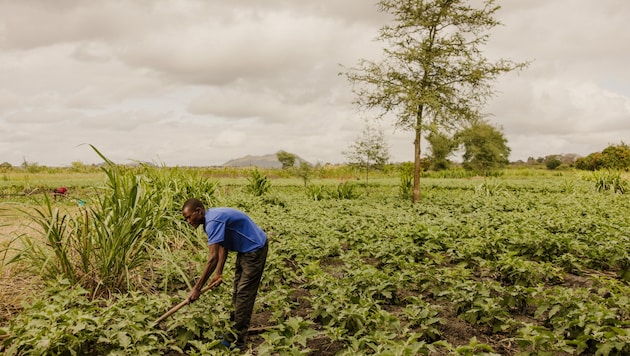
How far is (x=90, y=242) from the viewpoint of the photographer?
14.9 feet

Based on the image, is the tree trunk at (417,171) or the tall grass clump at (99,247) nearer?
the tall grass clump at (99,247)

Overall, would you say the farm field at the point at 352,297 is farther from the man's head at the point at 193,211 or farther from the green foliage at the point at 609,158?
the green foliage at the point at 609,158

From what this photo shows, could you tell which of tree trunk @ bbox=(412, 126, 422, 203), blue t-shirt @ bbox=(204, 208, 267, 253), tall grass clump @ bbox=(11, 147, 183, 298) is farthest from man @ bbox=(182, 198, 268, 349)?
tree trunk @ bbox=(412, 126, 422, 203)

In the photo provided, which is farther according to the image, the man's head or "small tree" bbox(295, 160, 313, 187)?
"small tree" bbox(295, 160, 313, 187)

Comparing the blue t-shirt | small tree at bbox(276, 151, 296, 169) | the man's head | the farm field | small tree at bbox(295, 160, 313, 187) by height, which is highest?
small tree at bbox(276, 151, 296, 169)

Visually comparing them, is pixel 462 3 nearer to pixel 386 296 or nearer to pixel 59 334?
pixel 386 296

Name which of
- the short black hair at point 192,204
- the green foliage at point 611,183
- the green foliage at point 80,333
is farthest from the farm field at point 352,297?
the green foliage at point 611,183

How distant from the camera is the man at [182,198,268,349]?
147 inches

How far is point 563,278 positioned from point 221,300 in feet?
14.0

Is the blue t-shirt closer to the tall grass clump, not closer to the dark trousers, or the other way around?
the dark trousers

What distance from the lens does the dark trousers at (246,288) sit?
3.87m

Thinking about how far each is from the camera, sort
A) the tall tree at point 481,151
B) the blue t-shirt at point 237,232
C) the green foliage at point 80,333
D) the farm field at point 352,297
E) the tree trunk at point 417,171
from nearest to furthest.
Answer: the green foliage at point 80,333, the farm field at point 352,297, the blue t-shirt at point 237,232, the tree trunk at point 417,171, the tall tree at point 481,151

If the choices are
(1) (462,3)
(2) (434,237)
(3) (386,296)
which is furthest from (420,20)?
(3) (386,296)

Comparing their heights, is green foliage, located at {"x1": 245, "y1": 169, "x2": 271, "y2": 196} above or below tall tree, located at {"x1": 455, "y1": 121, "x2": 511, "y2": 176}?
below
